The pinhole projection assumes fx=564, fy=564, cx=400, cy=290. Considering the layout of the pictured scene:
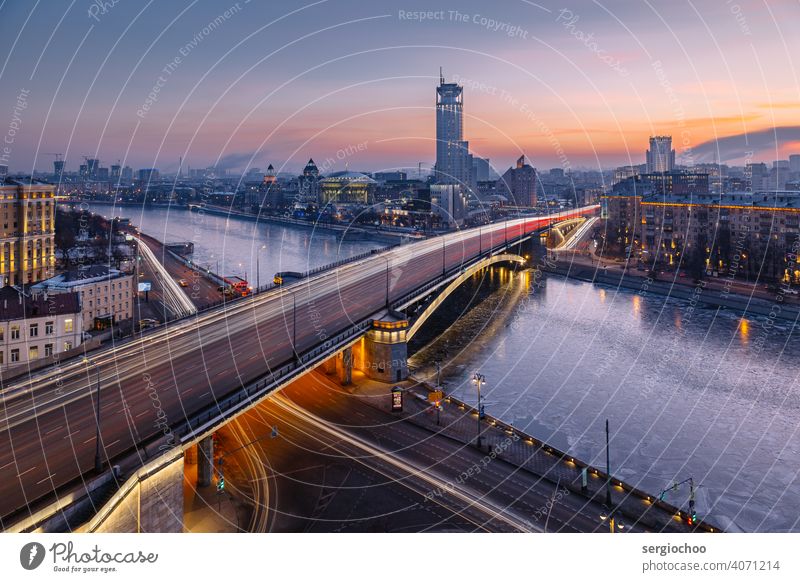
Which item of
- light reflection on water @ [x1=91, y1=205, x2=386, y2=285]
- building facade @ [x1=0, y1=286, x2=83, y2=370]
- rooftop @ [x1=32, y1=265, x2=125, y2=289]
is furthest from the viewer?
light reflection on water @ [x1=91, y1=205, x2=386, y2=285]

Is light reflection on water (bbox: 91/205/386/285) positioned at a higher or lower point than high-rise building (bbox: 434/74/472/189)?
lower

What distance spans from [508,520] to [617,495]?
1.62m

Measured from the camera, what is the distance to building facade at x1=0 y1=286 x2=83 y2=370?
31.0 ft

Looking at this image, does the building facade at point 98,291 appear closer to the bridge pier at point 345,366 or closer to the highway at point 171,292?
the highway at point 171,292

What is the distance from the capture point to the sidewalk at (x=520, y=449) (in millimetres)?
6320

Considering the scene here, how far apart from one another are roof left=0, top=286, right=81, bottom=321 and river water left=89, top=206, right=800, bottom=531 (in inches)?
271

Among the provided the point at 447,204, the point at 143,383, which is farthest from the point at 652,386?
the point at 447,204

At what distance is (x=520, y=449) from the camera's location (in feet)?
25.5

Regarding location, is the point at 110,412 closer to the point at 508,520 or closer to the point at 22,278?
the point at 508,520

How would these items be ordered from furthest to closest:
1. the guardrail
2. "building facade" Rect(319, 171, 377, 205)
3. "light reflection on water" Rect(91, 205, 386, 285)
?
"building facade" Rect(319, 171, 377, 205), "light reflection on water" Rect(91, 205, 386, 285), the guardrail

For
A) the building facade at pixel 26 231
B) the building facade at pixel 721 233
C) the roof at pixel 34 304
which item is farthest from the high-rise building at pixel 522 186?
the roof at pixel 34 304

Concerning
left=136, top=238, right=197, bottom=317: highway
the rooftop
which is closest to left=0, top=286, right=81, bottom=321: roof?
the rooftop

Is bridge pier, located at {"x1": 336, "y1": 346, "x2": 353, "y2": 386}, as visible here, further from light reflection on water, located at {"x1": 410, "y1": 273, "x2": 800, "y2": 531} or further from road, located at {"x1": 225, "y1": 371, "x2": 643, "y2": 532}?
light reflection on water, located at {"x1": 410, "y1": 273, "x2": 800, "y2": 531}

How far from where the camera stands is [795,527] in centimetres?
605
